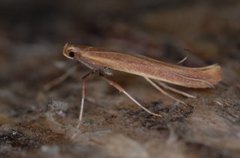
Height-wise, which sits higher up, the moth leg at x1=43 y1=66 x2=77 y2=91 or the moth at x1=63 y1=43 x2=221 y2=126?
the moth at x1=63 y1=43 x2=221 y2=126

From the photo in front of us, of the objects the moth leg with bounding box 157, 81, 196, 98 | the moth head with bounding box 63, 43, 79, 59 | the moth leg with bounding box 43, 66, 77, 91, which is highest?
the moth head with bounding box 63, 43, 79, 59

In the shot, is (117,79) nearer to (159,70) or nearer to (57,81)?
(57,81)

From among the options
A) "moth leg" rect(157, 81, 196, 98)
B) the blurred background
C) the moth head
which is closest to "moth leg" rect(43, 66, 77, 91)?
the blurred background

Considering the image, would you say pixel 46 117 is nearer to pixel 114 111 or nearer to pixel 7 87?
pixel 114 111

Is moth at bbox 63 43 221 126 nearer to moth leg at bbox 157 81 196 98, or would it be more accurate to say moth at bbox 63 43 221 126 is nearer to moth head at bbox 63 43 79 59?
moth leg at bbox 157 81 196 98

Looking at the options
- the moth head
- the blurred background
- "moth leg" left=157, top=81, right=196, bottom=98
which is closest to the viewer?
the blurred background

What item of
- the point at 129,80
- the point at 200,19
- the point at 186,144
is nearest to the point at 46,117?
the point at 129,80

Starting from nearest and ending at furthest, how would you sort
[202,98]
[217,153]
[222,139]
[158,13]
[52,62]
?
[217,153]
[222,139]
[202,98]
[52,62]
[158,13]

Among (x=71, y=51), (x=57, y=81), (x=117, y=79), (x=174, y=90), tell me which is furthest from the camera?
(x=57, y=81)

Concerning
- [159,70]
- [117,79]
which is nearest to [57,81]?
Answer: [117,79]
